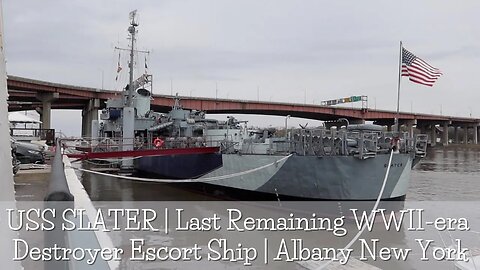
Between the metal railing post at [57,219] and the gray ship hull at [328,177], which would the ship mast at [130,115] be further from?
the metal railing post at [57,219]

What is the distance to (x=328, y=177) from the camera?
14242 millimetres

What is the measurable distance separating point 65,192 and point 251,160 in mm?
15420

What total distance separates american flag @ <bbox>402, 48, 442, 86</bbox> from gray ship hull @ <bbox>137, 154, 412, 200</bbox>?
3352 millimetres

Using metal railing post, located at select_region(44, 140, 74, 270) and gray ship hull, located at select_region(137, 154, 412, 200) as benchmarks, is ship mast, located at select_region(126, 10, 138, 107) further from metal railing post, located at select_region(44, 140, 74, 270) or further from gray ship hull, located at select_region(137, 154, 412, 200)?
metal railing post, located at select_region(44, 140, 74, 270)

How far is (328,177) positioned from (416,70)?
18.8ft

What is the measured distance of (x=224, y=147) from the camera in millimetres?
19172

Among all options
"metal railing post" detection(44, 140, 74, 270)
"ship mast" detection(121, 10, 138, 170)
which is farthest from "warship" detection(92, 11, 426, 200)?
"metal railing post" detection(44, 140, 74, 270)

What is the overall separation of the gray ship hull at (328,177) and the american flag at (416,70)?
3.35 meters

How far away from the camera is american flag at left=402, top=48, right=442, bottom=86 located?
16219 mm

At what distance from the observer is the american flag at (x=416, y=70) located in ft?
53.2

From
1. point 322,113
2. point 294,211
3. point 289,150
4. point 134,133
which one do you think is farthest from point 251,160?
point 322,113

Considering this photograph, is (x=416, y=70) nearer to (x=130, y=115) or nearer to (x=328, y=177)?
(x=328, y=177)

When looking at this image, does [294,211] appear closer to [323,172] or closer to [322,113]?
[323,172]

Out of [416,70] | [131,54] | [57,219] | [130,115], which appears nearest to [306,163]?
[416,70]
